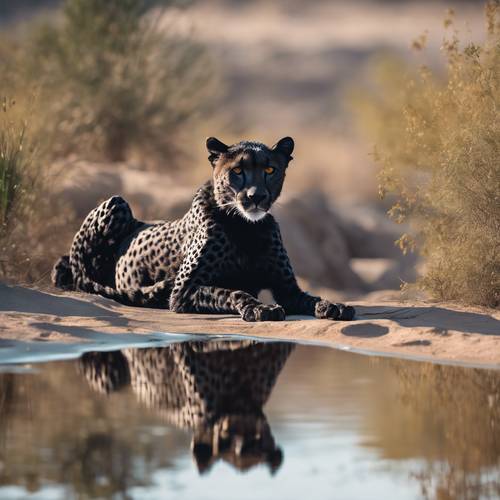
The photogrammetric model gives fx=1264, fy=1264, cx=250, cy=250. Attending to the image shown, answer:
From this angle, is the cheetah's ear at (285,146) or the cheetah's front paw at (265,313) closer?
the cheetah's front paw at (265,313)

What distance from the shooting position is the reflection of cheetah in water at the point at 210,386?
578 centimetres

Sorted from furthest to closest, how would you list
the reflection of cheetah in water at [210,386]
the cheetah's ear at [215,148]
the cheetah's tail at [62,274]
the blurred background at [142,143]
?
1. the blurred background at [142,143]
2. the cheetah's tail at [62,274]
3. the cheetah's ear at [215,148]
4. the reflection of cheetah in water at [210,386]

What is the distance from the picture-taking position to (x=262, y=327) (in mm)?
9547

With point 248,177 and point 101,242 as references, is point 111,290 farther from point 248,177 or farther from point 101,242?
point 248,177

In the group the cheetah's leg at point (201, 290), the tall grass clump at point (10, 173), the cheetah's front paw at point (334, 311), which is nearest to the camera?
the cheetah's front paw at point (334, 311)

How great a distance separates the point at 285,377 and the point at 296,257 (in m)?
10.3

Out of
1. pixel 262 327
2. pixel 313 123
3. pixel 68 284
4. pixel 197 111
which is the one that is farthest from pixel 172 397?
pixel 313 123

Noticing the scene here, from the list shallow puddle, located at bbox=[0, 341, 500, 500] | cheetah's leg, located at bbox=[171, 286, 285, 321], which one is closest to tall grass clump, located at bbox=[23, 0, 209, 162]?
cheetah's leg, located at bbox=[171, 286, 285, 321]

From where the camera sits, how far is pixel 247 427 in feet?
20.2

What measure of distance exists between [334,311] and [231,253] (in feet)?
4.29

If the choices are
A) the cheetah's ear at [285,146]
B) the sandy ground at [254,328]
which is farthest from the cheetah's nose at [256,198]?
the sandy ground at [254,328]

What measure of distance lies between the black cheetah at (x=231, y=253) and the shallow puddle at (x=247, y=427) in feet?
5.99

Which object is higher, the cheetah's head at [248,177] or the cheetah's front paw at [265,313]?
the cheetah's head at [248,177]

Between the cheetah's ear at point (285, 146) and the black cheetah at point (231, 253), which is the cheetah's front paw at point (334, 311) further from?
the cheetah's ear at point (285, 146)
